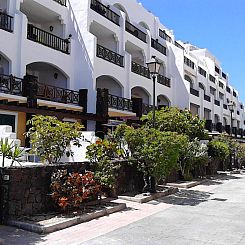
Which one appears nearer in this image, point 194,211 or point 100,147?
point 194,211

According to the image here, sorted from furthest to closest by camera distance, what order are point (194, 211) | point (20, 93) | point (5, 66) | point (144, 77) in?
point (144, 77) → point (5, 66) → point (20, 93) → point (194, 211)

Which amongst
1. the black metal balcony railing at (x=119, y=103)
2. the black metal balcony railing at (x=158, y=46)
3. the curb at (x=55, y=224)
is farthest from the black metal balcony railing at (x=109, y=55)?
the curb at (x=55, y=224)

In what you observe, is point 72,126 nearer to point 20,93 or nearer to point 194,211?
point 194,211

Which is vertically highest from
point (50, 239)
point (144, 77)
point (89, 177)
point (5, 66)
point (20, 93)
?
point (144, 77)

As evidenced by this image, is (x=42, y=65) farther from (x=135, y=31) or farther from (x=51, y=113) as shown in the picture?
(x=135, y=31)

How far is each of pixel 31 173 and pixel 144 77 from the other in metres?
22.5

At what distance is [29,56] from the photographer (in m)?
18.5

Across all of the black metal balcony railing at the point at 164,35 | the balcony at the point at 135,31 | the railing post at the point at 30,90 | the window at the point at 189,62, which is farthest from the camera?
the window at the point at 189,62

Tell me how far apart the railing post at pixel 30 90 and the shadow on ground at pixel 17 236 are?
10.3 m

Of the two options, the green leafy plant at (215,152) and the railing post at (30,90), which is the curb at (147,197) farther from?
the green leafy plant at (215,152)

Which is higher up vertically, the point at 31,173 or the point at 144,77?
the point at 144,77

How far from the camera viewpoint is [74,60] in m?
22.2

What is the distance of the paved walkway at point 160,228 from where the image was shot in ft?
21.3

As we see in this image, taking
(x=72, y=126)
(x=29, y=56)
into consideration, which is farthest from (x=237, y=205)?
(x=29, y=56)
